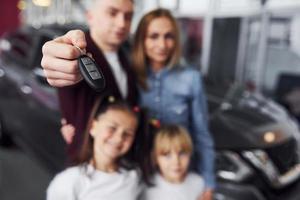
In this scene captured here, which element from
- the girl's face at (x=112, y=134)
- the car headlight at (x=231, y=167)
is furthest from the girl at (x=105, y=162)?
the car headlight at (x=231, y=167)

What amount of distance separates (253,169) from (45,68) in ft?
3.53

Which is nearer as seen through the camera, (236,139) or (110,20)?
(110,20)

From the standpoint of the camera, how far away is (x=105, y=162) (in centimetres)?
56

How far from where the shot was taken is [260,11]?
2.16 meters

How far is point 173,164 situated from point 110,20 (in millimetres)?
458

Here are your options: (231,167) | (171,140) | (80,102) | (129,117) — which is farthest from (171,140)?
(231,167)

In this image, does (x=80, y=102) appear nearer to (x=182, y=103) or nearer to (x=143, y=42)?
(x=143, y=42)

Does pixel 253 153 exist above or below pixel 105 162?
below

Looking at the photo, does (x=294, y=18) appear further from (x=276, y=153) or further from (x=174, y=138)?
(x=174, y=138)

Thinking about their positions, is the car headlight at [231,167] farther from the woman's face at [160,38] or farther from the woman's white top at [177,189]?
the woman's face at [160,38]

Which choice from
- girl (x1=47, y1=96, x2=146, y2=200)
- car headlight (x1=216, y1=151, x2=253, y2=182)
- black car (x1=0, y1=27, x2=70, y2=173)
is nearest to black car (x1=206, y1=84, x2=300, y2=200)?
car headlight (x1=216, y1=151, x2=253, y2=182)

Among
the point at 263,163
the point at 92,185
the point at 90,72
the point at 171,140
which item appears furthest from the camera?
the point at 263,163

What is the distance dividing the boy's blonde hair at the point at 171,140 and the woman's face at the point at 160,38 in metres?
0.16

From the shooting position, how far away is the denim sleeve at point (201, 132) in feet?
2.72
